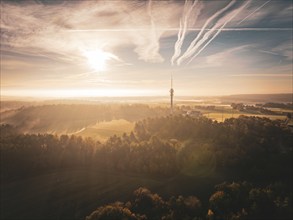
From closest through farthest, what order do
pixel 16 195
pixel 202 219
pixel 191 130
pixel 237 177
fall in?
pixel 202 219, pixel 16 195, pixel 237 177, pixel 191 130

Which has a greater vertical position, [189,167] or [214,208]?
[189,167]

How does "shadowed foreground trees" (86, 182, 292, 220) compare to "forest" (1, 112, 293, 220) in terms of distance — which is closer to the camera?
"shadowed foreground trees" (86, 182, 292, 220)

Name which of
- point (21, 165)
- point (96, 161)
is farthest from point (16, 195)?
point (96, 161)

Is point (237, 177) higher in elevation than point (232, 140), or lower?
lower

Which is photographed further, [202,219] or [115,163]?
[115,163]

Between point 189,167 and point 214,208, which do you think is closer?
point 214,208

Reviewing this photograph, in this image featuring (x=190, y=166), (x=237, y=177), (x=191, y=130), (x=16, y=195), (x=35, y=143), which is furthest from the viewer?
(x=191, y=130)

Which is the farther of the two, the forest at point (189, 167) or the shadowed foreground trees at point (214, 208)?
the forest at point (189, 167)

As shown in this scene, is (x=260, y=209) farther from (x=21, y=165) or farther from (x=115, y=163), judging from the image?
(x=21, y=165)
